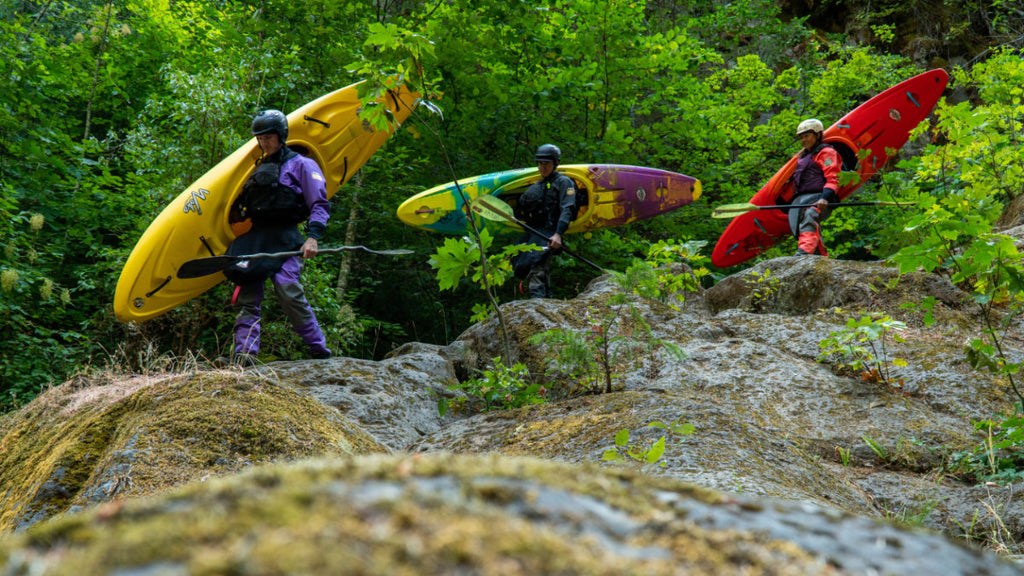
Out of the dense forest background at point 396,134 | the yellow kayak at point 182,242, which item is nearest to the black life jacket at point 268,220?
the yellow kayak at point 182,242

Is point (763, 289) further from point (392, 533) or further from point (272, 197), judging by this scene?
point (392, 533)

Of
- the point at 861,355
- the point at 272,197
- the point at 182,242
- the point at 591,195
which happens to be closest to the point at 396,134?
the point at 591,195

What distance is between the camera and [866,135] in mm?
9703

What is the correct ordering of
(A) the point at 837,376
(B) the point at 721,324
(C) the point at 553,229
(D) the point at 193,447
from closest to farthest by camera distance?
(D) the point at 193,447, (A) the point at 837,376, (B) the point at 721,324, (C) the point at 553,229

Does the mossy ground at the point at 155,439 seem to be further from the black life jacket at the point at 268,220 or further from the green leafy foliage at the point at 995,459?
the green leafy foliage at the point at 995,459

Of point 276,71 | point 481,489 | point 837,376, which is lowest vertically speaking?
point 837,376

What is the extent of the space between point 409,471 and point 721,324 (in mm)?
5257

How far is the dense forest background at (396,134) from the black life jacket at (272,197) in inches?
48.5

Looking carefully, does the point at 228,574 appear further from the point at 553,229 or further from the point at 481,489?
the point at 553,229

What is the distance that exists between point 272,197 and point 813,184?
6301 mm

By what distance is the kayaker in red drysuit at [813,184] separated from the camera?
7.89 metres

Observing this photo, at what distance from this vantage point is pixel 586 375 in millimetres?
3795

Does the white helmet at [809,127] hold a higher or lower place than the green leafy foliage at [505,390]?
higher

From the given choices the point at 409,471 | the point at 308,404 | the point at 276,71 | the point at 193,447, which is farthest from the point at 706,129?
the point at 409,471
